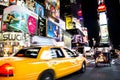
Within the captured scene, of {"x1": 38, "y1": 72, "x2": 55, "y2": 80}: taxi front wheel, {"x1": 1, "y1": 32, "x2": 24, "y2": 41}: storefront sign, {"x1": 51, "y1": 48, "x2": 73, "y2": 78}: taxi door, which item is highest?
{"x1": 1, "y1": 32, "x2": 24, "y2": 41}: storefront sign

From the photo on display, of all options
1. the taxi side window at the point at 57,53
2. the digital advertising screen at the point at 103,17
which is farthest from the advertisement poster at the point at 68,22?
the taxi side window at the point at 57,53

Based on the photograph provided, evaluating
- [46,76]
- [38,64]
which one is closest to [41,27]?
[46,76]

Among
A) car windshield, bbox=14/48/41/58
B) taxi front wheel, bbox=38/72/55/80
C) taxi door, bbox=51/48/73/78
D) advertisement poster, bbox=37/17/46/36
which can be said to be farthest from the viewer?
advertisement poster, bbox=37/17/46/36

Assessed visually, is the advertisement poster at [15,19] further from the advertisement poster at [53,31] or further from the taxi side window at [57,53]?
the taxi side window at [57,53]

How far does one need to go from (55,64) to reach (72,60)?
161 cm

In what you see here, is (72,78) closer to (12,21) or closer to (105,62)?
(105,62)

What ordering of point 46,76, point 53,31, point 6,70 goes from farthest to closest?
1. point 53,31
2. point 46,76
3. point 6,70

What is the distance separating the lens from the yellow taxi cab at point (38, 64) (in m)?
5.38

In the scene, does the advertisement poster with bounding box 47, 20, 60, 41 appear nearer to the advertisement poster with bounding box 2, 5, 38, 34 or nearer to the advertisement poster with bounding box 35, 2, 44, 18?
the advertisement poster with bounding box 35, 2, 44, 18

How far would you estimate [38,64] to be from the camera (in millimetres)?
6125

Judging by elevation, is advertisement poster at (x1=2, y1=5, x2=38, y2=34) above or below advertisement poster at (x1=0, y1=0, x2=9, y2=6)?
below

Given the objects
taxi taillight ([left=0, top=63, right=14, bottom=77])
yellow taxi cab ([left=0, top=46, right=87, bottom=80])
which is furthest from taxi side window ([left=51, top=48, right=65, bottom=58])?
taxi taillight ([left=0, top=63, right=14, bottom=77])

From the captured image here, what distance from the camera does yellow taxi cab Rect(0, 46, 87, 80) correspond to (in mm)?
5375

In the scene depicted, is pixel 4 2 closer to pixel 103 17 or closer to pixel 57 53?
pixel 57 53
